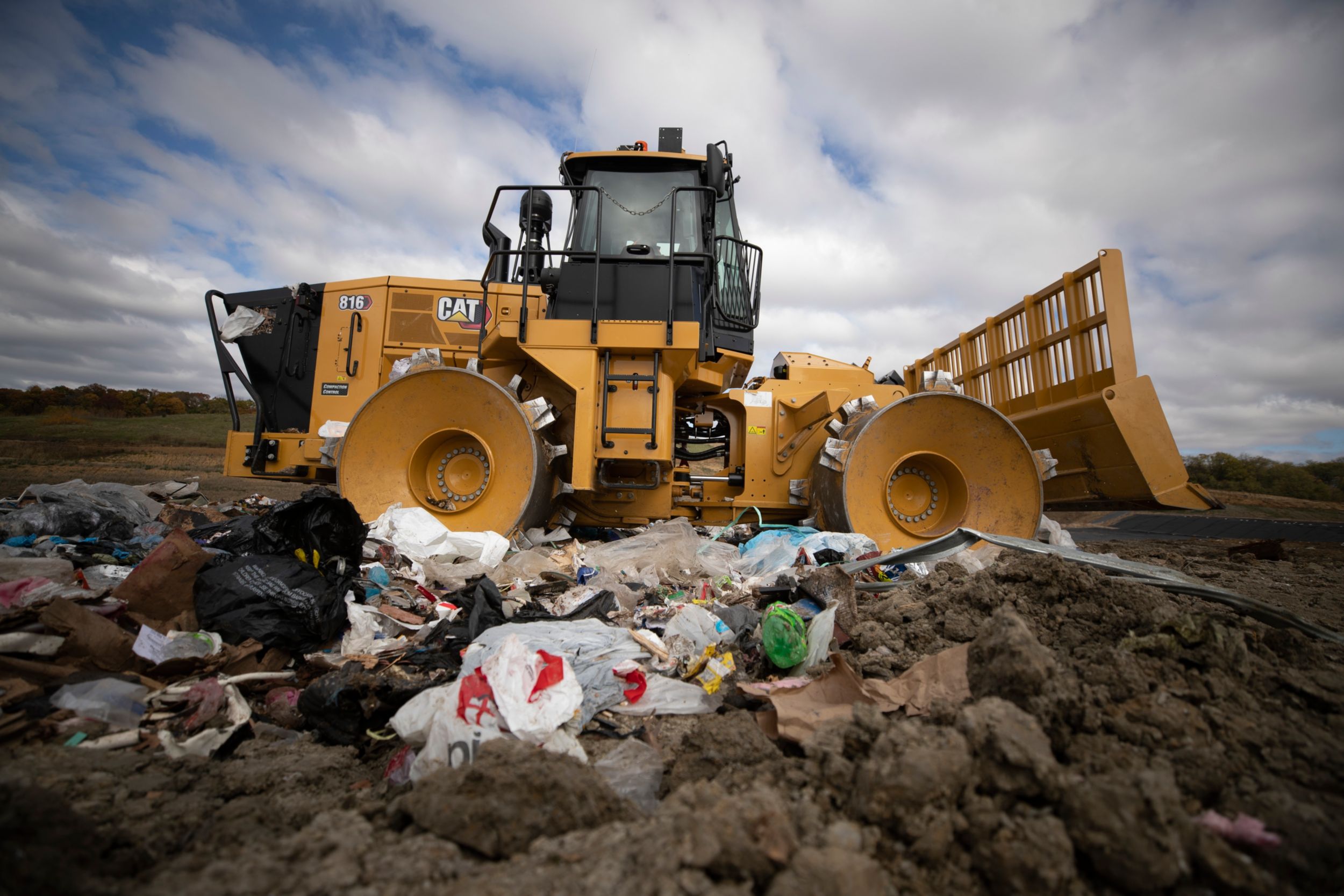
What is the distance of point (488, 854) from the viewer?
3.79ft

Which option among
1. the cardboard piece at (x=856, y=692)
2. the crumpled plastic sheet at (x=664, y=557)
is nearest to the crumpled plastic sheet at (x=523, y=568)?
the crumpled plastic sheet at (x=664, y=557)

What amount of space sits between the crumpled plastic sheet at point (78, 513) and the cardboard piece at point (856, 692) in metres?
4.62

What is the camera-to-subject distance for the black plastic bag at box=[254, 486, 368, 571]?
8.68 feet

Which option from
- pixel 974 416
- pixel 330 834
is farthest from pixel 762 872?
pixel 974 416

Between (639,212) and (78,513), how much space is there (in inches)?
180

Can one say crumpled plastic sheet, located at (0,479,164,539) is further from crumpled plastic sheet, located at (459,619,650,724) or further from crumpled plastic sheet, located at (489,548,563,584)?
crumpled plastic sheet, located at (459,619,650,724)

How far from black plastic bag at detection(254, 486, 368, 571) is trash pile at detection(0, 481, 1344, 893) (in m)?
0.01

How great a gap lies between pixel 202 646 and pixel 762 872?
2163 mm

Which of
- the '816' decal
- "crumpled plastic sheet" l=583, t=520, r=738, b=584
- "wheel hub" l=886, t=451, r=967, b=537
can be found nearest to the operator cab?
the '816' decal

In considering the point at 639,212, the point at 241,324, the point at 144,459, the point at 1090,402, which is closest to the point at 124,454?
the point at 144,459

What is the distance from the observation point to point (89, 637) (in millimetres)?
1945

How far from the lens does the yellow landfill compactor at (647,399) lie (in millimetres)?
4074

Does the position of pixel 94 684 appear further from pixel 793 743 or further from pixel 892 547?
pixel 892 547

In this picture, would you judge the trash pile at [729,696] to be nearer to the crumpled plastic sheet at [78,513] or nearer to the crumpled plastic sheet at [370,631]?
the crumpled plastic sheet at [370,631]
